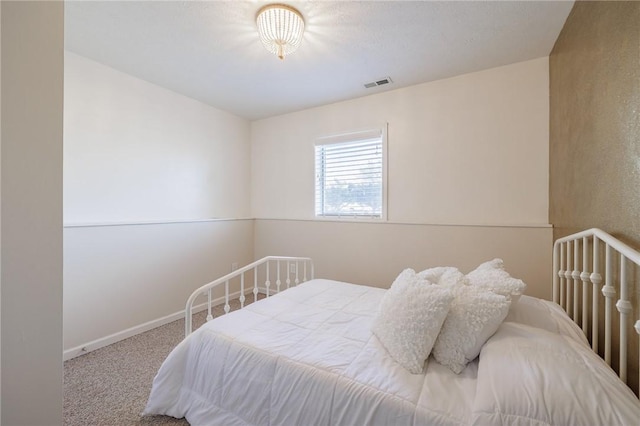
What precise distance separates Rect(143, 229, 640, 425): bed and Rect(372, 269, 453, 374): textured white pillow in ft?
0.04

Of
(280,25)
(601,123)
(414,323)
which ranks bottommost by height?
(414,323)

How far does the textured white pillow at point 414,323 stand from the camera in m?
1.07

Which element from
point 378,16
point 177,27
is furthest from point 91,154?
point 378,16

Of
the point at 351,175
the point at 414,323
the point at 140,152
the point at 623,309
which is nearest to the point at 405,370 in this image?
the point at 414,323

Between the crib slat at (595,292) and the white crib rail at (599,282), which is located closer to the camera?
the white crib rail at (599,282)

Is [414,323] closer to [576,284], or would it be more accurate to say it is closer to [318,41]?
[576,284]

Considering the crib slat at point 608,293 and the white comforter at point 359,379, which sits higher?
the crib slat at point 608,293

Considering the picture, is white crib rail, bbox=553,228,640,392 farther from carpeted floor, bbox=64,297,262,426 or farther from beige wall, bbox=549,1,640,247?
carpeted floor, bbox=64,297,262,426

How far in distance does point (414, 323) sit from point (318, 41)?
76.5 inches

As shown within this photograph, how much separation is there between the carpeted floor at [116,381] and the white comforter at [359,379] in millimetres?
276

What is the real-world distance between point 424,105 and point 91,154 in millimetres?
2981

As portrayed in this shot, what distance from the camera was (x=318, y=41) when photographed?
6.44 feet

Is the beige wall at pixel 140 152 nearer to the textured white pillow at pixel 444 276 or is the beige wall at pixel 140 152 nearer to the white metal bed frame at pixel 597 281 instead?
the white metal bed frame at pixel 597 281

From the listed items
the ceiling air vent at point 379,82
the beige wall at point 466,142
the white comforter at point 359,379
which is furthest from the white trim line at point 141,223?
the ceiling air vent at point 379,82
